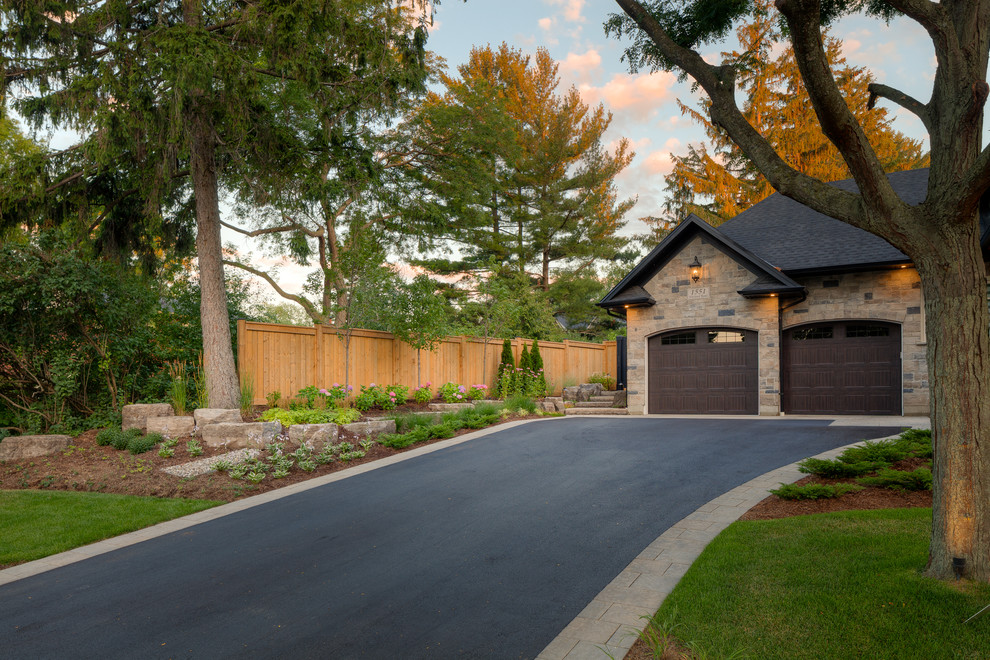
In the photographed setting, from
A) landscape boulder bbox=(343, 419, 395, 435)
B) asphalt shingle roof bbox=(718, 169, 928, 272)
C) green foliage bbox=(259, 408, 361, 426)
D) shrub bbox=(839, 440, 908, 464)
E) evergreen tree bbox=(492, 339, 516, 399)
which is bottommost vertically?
landscape boulder bbox=(343, 419, 395, 435)

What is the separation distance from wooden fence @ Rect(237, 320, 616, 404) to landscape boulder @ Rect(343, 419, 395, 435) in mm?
2371

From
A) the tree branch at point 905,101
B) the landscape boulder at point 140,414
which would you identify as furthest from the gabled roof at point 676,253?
the landscape boulder at point 140,414

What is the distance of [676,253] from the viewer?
634 inches

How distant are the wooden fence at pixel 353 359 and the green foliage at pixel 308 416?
1.46m

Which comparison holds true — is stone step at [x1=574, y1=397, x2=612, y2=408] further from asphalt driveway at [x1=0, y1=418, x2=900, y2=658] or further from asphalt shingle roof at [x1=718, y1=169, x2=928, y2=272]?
asphalt driveway at [x1=0, y1=418, x2=900, y2=658]

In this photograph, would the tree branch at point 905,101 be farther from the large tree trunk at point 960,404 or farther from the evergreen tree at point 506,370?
the evergreen tree at point 506,370

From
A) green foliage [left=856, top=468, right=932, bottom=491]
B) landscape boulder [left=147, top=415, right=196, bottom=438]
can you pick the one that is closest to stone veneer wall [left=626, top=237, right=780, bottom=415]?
green foliage [left=856, top=468, right=932, bottom=491]

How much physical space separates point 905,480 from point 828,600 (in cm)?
323

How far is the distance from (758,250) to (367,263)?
10144 mm

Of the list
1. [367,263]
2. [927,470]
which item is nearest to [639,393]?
[367,263]

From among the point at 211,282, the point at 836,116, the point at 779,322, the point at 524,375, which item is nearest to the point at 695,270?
the point at 779,322

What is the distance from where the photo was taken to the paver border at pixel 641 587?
3.61 m

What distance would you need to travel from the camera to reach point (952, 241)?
13.1 feet

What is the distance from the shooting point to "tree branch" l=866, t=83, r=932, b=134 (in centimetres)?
450
